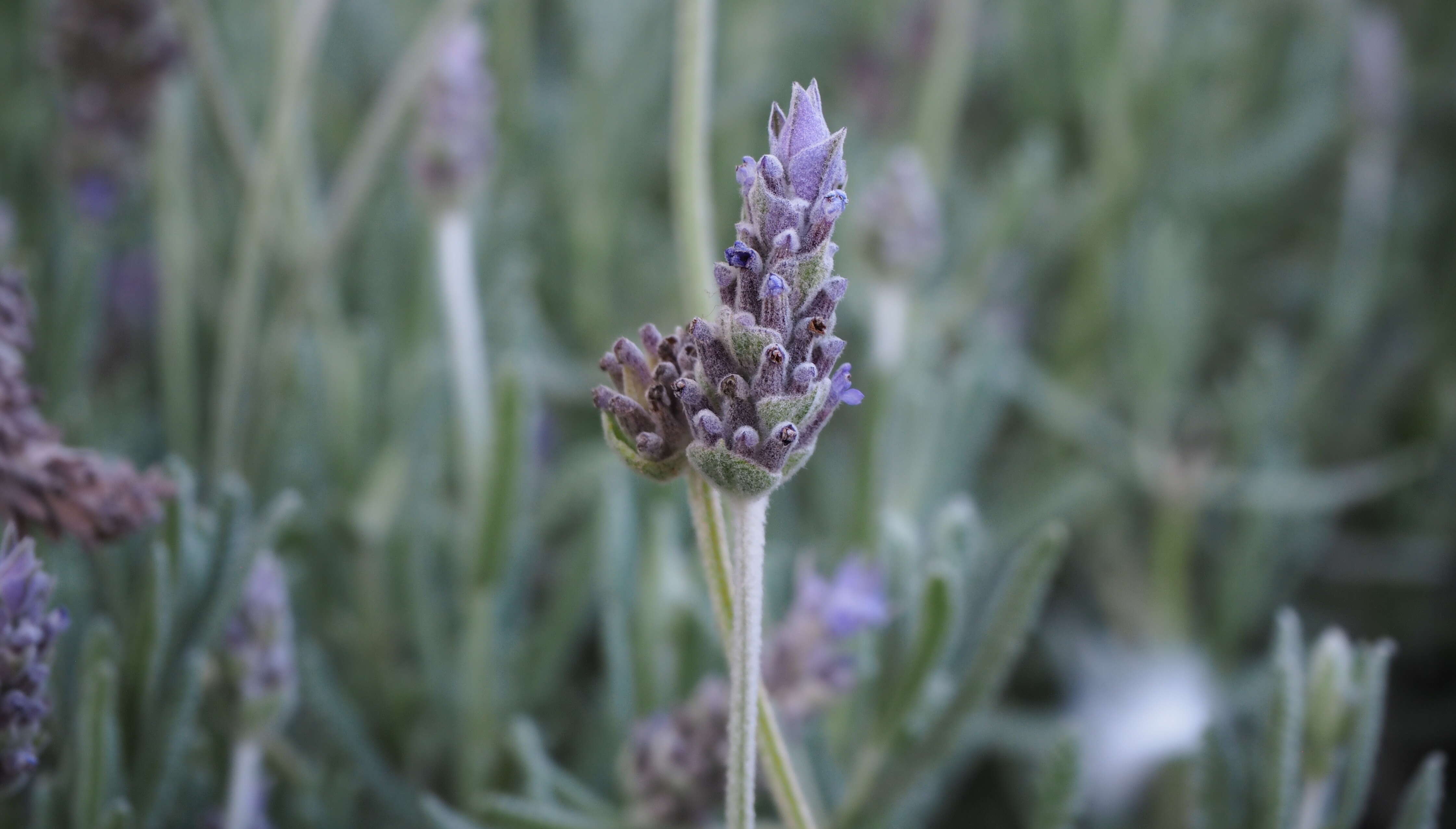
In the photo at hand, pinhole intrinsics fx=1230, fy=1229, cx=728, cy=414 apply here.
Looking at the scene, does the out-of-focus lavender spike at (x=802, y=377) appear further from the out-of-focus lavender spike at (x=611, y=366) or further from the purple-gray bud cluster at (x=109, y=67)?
the purple-gray bud cluster at (x=109, y=67)

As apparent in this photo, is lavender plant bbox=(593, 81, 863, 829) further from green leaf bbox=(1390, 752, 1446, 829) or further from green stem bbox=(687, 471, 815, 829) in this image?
green leaf bbox=(1390, 752, 1446, 829)

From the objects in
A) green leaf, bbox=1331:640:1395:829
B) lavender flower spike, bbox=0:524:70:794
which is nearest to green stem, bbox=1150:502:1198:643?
green leaf, bbox=1331:640:1395:829

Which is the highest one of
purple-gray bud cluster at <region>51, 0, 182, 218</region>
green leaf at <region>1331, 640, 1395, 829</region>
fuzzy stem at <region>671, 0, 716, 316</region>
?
purple-gray bud cluster at <region>51, 0, 182, 218</region>

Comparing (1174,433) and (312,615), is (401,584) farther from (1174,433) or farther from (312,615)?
(1174,433)

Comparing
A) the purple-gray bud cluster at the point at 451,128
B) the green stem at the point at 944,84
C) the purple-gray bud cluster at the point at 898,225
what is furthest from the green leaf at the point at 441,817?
the green stem at the point at 944,84

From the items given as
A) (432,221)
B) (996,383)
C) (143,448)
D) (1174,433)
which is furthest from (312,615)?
(1174,433)

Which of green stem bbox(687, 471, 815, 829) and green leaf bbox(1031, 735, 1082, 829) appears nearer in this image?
green stem bbox(687, 471, 815, 829)
